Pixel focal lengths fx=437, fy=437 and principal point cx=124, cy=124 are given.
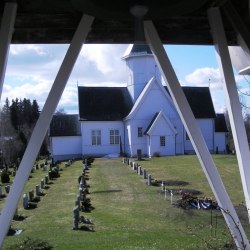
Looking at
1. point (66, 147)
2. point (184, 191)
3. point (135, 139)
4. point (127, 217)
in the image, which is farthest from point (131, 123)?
point (127, 217)

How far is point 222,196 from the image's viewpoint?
197 inches

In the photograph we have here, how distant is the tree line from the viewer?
1791 inches

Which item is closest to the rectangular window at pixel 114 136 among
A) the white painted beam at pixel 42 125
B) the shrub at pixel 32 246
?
the shrub at pixel 32 246

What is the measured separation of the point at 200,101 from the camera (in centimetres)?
5072

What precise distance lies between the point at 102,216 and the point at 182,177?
12.2 metres

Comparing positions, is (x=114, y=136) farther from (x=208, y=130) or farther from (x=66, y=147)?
(x=208, y=130)

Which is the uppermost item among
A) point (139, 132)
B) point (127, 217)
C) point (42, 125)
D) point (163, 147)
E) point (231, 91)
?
point (139, 132)

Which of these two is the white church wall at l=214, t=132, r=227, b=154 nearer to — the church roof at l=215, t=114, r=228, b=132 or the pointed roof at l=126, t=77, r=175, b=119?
the church roof at l=215, t=114, r=228, b=132

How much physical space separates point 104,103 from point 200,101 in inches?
448

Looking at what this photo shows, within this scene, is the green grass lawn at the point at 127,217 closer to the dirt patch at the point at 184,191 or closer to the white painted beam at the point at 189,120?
the dirt patch at the point at 184,191

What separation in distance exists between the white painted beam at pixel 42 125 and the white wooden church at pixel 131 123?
39.2m

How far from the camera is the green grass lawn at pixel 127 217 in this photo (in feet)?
35.5

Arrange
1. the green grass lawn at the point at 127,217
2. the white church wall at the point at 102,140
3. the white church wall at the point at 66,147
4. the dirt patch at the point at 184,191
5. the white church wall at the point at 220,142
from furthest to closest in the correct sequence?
the white church wall at the point at 220,142, the white church wall at the point at 66,147, the white church wall at the point at 102,140, the dirt patch at the point at 184,191, the green grass lawn at the point at 127,217

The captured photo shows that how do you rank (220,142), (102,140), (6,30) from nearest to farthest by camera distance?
(6,30), (102,140), (220,142)
